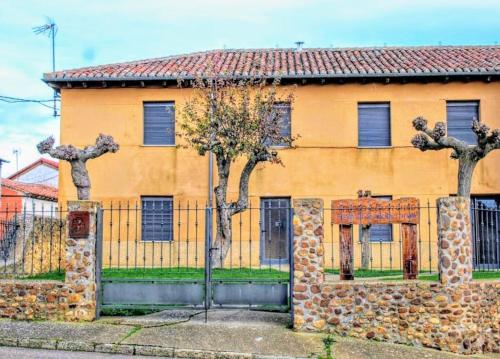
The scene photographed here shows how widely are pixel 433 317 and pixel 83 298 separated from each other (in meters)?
5.94

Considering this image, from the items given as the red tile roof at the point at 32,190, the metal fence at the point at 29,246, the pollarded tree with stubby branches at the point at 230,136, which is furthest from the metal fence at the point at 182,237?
the red tile roof at the point at 32,190

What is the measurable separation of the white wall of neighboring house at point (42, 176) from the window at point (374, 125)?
29351 mm

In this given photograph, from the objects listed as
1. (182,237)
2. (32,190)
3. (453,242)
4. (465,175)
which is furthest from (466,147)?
(32,190)

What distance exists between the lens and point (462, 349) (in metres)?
10.2

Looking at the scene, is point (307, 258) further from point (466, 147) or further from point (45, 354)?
point (466, 147)

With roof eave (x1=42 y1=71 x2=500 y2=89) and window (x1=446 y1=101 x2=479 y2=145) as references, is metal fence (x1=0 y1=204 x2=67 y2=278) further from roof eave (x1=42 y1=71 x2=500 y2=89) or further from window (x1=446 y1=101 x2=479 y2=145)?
window (x1=446 y1=101 x2=479 y2=145)

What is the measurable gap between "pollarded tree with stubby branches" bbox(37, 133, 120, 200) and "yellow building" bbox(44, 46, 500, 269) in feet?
18.3

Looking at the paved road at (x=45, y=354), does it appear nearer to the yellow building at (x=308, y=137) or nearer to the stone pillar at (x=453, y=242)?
the stone pillar at (x=453, y=242)

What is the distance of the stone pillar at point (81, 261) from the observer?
35.0 feet

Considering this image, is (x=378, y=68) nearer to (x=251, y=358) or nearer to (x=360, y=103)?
(x=360, y=103)

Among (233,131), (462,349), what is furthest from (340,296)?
(233,131)

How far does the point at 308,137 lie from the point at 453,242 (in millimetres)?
9516

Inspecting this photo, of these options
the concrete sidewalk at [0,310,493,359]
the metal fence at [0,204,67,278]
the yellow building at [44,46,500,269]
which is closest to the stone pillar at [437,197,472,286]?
the concrete sidewalk at [0,310,493,359]

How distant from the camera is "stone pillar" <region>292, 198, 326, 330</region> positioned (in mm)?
10297
